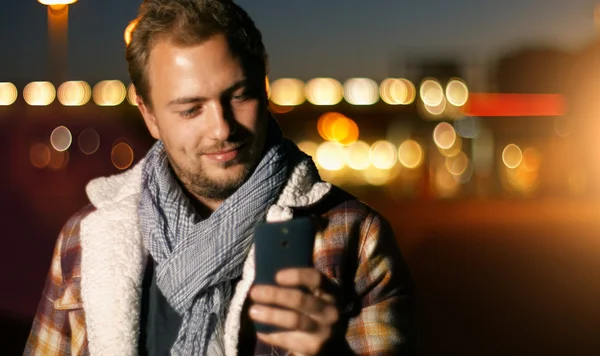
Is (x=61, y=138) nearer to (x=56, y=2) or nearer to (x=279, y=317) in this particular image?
(x=56, y=2)

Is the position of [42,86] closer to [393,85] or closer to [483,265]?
[483,265]

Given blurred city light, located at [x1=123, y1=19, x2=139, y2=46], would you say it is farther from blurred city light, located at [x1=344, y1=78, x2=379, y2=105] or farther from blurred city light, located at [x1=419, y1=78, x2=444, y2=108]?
blurred city light, located at [x1=419, y1=78, x2=444, y2=108]

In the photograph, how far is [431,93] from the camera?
A: 43.8 m

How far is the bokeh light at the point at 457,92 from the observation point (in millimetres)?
48281

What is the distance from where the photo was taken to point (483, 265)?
16828 millimetres

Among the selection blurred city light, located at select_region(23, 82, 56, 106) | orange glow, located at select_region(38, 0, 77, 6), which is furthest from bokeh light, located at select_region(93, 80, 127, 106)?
orange glow, located at select_region(38, 0, 77, 6)

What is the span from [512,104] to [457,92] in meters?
2.86

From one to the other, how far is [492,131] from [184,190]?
173 ft

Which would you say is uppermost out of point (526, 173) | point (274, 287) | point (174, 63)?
point (174, 63)

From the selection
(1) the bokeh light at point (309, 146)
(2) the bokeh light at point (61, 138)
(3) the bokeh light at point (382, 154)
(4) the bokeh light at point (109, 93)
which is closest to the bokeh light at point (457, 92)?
(3) the bokeh light at point (382, 154)

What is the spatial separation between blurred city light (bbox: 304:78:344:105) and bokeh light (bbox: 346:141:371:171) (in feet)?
16.8

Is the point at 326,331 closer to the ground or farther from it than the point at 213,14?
closer to the ground

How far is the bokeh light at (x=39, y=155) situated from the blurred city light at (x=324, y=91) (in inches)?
793

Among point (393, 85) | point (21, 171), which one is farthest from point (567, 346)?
point (393, 85)
